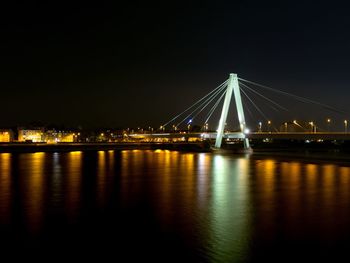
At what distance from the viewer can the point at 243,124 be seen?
43844 millimetres

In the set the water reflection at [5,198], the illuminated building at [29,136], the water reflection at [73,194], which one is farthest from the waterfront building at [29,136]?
the water reflection at [5,198]

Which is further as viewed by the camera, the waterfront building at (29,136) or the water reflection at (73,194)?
the waterfront building at (29,136)

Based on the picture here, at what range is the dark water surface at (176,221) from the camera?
8000 millimetres

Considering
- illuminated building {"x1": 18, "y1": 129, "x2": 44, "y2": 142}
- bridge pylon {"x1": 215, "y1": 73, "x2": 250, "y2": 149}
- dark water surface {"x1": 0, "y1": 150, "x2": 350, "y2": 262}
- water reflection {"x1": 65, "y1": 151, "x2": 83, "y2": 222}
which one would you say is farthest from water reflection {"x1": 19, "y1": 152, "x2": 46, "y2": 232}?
illuminated building {"x1": 18, "y1": 129, "x2": 44, "y2": 142}

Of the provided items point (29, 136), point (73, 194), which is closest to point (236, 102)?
point (73, 194)

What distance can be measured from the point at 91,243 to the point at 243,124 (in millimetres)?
36295

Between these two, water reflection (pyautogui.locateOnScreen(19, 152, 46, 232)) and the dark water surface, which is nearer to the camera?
the dark water surface

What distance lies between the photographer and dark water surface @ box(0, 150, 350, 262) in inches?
315

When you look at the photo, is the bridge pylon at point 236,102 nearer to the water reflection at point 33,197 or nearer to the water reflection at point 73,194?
the water reflection at point 73,194

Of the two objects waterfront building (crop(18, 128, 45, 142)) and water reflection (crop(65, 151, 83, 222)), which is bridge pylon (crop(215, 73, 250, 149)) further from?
waterfront building (crop(18, 128, 45, 142))

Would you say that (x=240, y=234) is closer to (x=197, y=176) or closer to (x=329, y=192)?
(x=329, y=192)

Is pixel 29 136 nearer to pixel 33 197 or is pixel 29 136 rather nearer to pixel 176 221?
pixel 33 197

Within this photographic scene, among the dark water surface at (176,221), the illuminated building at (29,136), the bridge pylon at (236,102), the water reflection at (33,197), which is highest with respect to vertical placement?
the bridge pylon at (236,102)

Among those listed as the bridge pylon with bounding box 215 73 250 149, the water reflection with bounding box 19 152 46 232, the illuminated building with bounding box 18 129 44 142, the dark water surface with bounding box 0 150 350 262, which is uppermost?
the bridge pylon with bounding box 215 73 250 149
